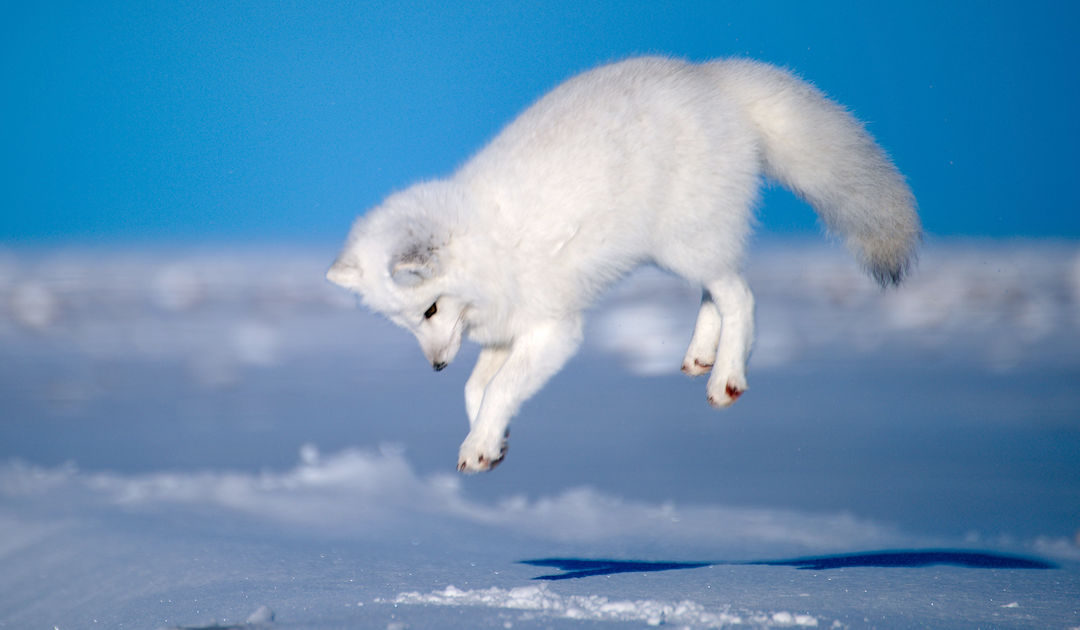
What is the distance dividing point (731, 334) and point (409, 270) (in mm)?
1138

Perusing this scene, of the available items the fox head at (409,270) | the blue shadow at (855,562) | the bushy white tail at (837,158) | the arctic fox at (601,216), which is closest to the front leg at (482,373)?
the arctic fox at (601,216)

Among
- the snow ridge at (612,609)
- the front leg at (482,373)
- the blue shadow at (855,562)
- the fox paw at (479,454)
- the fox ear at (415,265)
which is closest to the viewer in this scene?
the fox ear at (415,265)

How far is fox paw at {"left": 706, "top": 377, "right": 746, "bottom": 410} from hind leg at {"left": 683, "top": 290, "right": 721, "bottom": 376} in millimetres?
241

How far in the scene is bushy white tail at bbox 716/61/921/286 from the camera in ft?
10.6

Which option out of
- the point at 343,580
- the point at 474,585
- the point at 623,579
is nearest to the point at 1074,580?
the point at 623,579

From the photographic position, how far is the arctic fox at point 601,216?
2754mm

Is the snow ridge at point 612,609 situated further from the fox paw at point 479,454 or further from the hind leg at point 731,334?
the hind leg at point 731,334

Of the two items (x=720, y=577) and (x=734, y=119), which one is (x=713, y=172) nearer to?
(x=734, y=119)

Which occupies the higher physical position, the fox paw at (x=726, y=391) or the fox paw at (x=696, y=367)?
the fox paw at (x=696, y=367)

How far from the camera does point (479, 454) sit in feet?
8.84

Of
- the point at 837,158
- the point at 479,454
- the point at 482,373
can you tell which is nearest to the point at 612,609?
the point at 479,454

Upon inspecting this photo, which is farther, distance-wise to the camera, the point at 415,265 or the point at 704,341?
the point at 704,341

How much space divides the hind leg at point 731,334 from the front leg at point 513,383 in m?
0.49

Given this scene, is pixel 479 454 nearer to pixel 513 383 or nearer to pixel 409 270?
pixel 513 383
